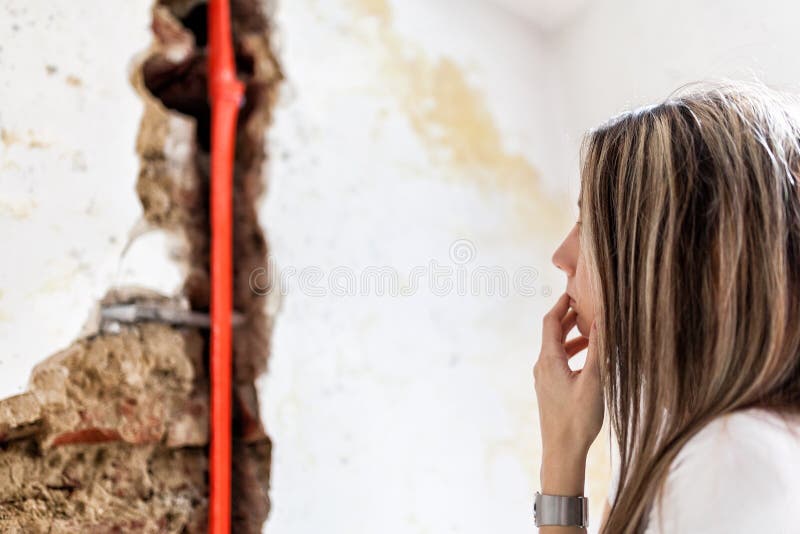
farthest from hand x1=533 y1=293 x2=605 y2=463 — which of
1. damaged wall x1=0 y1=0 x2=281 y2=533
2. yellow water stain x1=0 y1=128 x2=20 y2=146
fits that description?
yellow water stain x1=0 y1=128 x2=20 y2=146

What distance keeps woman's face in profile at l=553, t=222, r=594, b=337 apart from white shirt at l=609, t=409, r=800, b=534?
25cm

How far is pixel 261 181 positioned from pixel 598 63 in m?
0.71

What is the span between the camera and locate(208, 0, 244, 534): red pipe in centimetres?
105

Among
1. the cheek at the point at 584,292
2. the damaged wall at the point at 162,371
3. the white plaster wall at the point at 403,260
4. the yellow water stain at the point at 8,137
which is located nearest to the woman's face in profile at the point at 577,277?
the cheek at the point at 584,292

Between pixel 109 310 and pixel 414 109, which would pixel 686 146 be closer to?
pixel 414 109

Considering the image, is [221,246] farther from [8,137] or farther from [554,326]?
[554,326]

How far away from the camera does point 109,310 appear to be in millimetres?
1007

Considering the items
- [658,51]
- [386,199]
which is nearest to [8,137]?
[386,199]

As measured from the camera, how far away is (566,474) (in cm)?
87

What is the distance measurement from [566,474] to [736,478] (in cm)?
26

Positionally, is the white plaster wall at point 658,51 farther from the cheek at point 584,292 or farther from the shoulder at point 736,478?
the shoulder at point 736,478

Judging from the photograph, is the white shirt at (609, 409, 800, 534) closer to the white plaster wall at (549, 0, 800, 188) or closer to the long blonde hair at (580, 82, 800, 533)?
the long blonde hair at (580, 82, 800, 533)

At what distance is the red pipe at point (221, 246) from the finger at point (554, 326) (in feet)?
1.58

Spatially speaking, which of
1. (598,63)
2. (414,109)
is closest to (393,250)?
(414,109)
